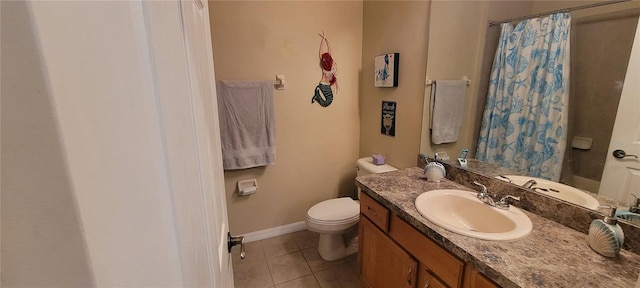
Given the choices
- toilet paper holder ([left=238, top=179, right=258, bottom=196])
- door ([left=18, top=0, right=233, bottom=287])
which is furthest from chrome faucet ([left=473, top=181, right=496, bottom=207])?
toilet paper holder ([left=238, top=179, right=258, bottom=196])

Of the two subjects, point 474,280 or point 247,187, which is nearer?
point 474,280

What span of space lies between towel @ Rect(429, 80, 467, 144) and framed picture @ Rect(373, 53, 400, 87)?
34cm

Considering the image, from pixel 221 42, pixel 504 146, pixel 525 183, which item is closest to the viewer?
pixel 525 183

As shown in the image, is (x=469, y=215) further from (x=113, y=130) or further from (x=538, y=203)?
(x=113, y=130)

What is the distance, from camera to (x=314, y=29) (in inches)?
85.6

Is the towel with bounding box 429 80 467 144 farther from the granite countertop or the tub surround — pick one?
the granite countertop

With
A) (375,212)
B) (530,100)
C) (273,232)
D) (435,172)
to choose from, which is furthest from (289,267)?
(530,100)

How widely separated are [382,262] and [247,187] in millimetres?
→ 1276

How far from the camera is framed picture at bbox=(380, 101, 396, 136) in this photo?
2078 millimetres

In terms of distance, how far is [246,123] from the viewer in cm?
206

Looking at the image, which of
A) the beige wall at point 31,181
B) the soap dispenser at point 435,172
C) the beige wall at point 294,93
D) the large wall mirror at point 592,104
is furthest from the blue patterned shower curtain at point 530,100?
the beige wall at point 31,181

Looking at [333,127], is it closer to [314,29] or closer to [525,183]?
[314,29]

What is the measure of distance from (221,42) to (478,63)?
1.76 metres

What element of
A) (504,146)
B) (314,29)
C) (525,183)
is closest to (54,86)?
(525,183)
